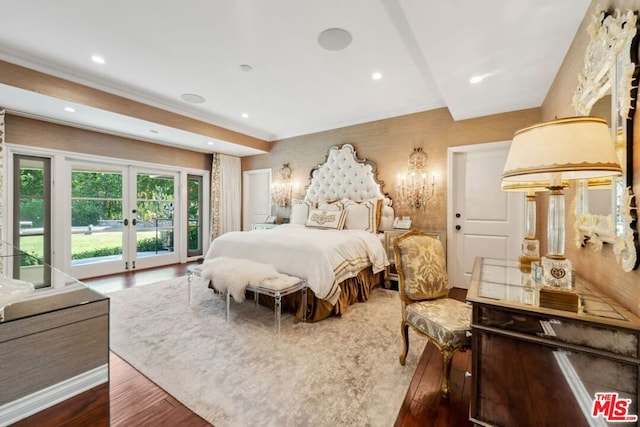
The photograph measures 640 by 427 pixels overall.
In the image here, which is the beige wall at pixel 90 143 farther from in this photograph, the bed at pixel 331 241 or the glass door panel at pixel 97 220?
the bed at pixel 331 241

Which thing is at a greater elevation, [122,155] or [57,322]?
[122,155]

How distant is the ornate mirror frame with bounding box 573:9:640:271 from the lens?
1.09 meters

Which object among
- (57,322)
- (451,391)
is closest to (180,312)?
(57,322)

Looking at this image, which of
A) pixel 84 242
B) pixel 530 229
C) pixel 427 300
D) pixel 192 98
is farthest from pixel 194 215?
pixel 530 229

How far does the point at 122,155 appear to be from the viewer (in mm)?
4793

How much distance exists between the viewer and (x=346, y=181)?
4.78m

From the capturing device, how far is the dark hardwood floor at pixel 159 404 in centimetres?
110

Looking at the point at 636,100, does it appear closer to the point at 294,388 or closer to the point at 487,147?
the point at 294,388

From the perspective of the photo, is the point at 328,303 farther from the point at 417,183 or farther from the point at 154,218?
the point at 154,218

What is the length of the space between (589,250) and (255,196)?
5846mm

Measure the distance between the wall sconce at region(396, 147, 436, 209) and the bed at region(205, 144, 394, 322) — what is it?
32 cm

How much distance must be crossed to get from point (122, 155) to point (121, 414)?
15.3 feet

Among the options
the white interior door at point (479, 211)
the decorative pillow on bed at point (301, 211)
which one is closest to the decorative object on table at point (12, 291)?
the decorative pillow on bed at point (301, 211)

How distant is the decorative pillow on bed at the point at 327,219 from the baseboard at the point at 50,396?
3235mm
